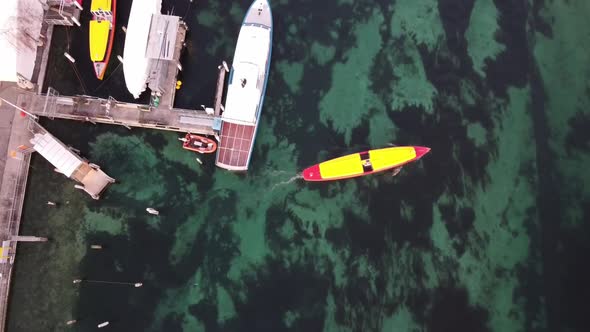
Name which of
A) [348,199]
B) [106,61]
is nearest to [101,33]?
[106,61]

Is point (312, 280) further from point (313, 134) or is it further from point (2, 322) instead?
point (2, 322)

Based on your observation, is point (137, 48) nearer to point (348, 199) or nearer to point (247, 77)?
point (247, 77)

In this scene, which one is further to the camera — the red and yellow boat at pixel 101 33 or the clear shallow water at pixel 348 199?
the red and yellow boat at pixel 101 33

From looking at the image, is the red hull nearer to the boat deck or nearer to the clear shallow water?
the clear shallow water

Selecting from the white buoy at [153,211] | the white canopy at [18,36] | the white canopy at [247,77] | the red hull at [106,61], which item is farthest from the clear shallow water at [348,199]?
the white canopy at [18,36]

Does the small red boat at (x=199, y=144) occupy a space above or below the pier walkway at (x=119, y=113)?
below

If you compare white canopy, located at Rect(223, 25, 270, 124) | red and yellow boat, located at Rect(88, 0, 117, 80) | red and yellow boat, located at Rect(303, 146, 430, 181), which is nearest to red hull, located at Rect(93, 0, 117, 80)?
red and yellow boat, located at Rect(88, 0, 117, 80)

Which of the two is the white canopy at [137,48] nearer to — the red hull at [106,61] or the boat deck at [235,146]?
the red hull at [106,61]
